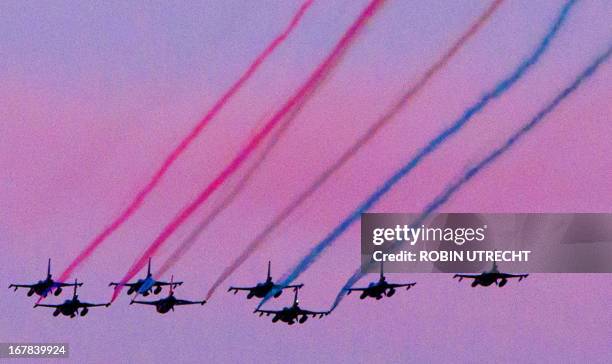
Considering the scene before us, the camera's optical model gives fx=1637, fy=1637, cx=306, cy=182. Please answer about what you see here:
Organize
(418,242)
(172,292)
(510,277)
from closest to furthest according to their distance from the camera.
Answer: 1. (418,242)
2. (510,277)
3. (172,292)

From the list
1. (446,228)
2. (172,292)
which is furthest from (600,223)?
(172,292)

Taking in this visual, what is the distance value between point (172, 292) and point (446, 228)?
13676 mm

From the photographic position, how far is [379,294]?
2349 inches

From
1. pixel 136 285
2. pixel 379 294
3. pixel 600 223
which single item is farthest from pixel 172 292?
pixel 600 223

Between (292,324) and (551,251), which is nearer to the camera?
(551,251)

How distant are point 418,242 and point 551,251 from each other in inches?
186

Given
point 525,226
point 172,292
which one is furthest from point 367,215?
point 172,292

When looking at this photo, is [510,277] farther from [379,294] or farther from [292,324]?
[292,324]

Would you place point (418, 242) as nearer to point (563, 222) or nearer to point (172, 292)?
point (563, 222)

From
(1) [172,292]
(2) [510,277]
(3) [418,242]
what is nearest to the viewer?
(3) [418,242]

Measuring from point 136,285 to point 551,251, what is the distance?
18393mm

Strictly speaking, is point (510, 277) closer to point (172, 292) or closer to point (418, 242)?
point (418, 242)

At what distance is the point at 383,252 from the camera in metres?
55.0

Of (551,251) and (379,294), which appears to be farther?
(379,294)
